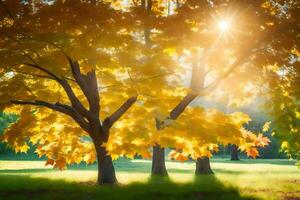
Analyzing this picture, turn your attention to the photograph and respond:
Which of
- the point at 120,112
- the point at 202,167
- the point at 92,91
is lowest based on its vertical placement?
the point at 202,167

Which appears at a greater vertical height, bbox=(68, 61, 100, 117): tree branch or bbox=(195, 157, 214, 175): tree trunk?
bbox=(68, 61, 100, 117): tree branch

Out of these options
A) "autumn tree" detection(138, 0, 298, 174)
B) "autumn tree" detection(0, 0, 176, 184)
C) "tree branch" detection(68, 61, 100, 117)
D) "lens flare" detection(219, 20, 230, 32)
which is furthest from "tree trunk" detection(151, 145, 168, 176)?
"lens flare" detection(219, 20, 230, 32)

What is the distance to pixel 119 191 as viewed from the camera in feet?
52.5

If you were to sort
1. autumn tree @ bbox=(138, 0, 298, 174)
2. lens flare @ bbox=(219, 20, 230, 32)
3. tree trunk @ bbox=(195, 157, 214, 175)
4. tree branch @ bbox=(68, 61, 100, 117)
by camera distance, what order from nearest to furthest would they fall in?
autumn tree @ bbox=(138, 0, 298, 174) → lens flare @ bbox=(219, 20, 230, 32) → tree branch @ bbox=(68, 61, 100, 117) → tree trunk @ bbox=(195, 157, 214, 175)

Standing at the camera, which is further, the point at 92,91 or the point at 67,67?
the point at 92,91

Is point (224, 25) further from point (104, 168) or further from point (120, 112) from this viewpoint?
point (104, 168)

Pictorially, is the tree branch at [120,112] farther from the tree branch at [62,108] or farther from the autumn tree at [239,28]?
the autumn tree at [239,28]

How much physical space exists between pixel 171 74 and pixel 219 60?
260cm

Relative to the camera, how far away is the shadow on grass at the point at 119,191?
50.5 ft

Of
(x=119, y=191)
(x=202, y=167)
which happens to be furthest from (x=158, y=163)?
(x=119, y=191)

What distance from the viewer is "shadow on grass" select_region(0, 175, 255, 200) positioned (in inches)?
606

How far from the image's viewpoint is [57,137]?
20.1 metres

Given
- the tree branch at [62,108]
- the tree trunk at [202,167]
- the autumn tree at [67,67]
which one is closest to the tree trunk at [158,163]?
the tree trunk at [202,167]

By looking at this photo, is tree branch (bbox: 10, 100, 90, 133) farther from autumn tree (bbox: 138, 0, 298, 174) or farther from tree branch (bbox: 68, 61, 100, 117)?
autumn tree (bbox: 138, 0, 298, 174)
